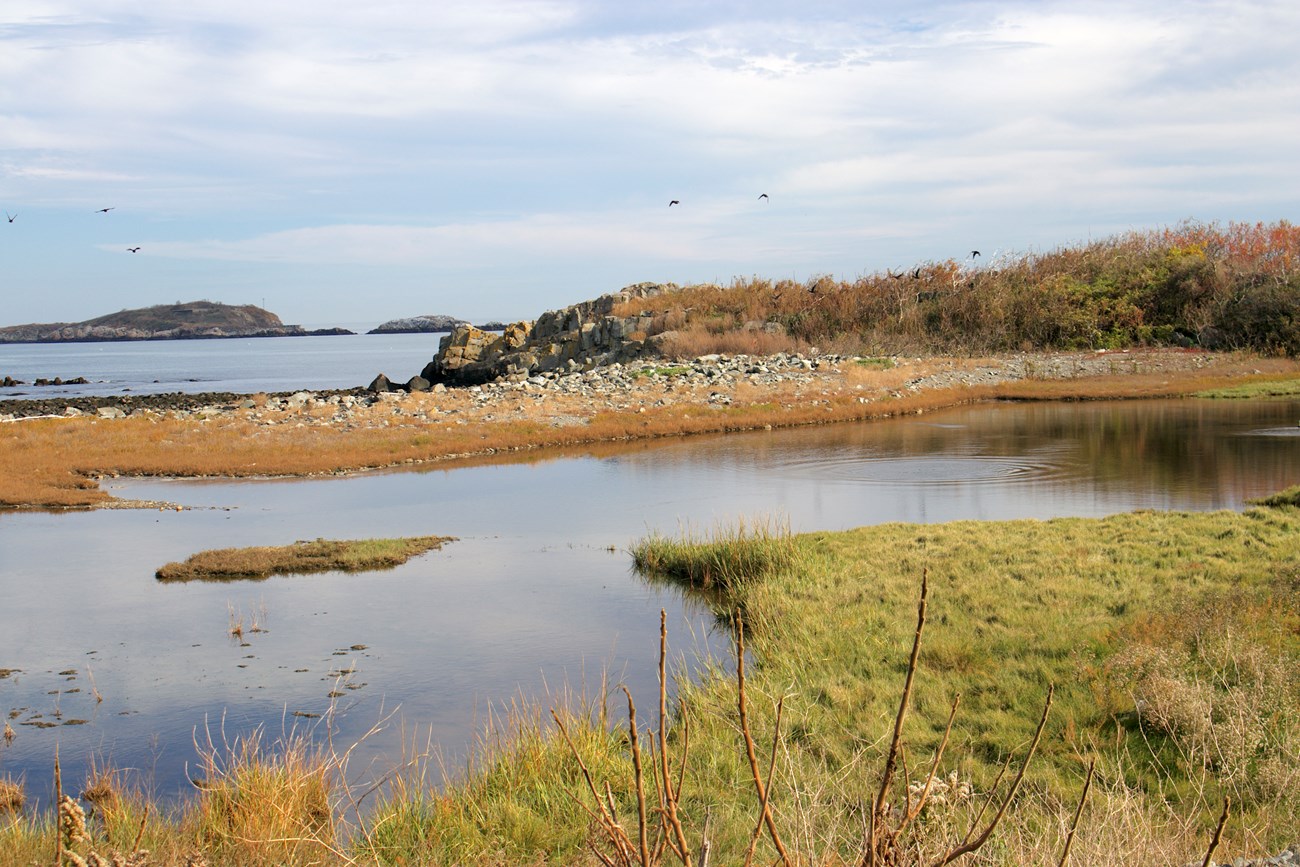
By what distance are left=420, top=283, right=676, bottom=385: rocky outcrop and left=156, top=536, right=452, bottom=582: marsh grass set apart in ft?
100

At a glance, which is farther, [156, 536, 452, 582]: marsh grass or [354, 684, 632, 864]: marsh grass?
[156, 536, 452, 582]: marsh grass

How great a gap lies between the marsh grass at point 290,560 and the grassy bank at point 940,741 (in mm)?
5237

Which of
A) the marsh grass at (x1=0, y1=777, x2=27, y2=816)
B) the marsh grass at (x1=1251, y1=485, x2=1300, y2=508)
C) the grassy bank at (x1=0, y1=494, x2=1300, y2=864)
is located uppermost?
the marsh grass at (x1=1251, y1=485, x2=1300, y2=508)

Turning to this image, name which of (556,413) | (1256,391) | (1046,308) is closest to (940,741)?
(556,413)

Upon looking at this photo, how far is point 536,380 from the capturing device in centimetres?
4003

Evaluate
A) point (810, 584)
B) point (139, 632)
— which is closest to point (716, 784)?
point (810, 584)

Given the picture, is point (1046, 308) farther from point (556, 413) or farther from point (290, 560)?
point (290, 560)

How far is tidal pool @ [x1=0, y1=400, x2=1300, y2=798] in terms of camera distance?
341 inches

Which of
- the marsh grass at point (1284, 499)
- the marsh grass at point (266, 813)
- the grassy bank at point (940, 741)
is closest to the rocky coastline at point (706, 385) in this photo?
the marsh grass at point (1284, 499)

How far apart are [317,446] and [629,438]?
27.4ft

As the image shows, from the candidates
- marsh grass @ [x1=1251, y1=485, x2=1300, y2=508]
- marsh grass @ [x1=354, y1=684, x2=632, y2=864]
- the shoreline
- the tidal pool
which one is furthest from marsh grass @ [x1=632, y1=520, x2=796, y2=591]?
the shoreline

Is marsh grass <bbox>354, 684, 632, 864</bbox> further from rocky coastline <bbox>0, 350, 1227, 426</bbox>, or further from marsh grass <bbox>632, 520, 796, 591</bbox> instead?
rocky coastline <bbox>0, 350, 1227, 426</bbox>

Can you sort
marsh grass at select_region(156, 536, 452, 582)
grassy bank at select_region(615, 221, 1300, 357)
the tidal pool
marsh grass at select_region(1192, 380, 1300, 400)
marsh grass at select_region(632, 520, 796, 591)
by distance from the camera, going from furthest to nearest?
1. grassy bank at select_region(615, 221, 1300, 357)
2. marsh grass at select_region(1192, 380, 1300, 400)
3. marsh grass at select_region(156, 536, 452, 582)
4. marsh grass at select_region(632, 520, 796, 591)
5. the tidal pool

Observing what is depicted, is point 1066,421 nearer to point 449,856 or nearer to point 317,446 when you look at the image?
point 317,446
